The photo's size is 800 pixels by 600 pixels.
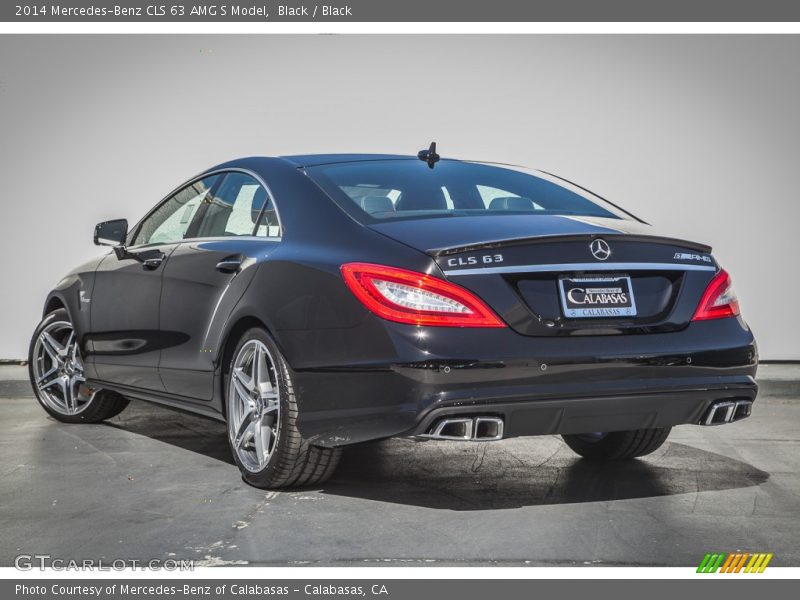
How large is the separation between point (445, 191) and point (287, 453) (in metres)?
A: 1.38

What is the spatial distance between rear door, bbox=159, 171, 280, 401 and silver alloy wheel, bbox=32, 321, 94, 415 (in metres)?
1.60

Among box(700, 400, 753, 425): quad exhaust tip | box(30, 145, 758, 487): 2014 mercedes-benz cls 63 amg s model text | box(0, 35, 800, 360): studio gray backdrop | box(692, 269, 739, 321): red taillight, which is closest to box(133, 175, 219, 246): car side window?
box(30, 145, 758, 487): 2014 mercedes-benz cls 63 amg s model text

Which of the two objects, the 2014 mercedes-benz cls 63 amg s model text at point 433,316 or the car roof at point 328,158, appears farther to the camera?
the car roof at point 328,158

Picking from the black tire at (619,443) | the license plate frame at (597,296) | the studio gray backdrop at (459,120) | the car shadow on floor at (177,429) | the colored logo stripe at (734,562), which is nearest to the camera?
the colored logo stripe at (734,562)

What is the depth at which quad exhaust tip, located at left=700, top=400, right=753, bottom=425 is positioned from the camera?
4523 mm

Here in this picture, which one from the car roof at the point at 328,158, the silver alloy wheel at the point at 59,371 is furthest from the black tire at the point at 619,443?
the silver alloy wheel at the point at 59,371

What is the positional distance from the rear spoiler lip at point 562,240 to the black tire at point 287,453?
2.95ft

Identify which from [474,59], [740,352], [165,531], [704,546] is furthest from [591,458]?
[474,59]

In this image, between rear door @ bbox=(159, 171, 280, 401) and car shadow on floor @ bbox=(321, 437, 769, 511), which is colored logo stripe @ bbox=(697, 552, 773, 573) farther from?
rear door @ bbox=(159, 171, 280, 401)

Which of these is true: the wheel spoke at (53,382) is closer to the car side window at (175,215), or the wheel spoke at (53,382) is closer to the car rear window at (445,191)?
the car side window at (175,215)

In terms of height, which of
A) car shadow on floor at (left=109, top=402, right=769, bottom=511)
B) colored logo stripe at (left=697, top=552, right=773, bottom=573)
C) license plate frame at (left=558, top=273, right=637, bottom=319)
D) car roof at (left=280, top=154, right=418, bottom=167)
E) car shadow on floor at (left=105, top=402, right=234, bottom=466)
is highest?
car roof at (left=280, top=154, right=418, bottom=167)

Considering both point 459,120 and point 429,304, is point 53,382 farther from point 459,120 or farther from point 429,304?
point 459,120

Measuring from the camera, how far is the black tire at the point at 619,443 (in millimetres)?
5641

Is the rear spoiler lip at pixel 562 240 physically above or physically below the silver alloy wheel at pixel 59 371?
above
